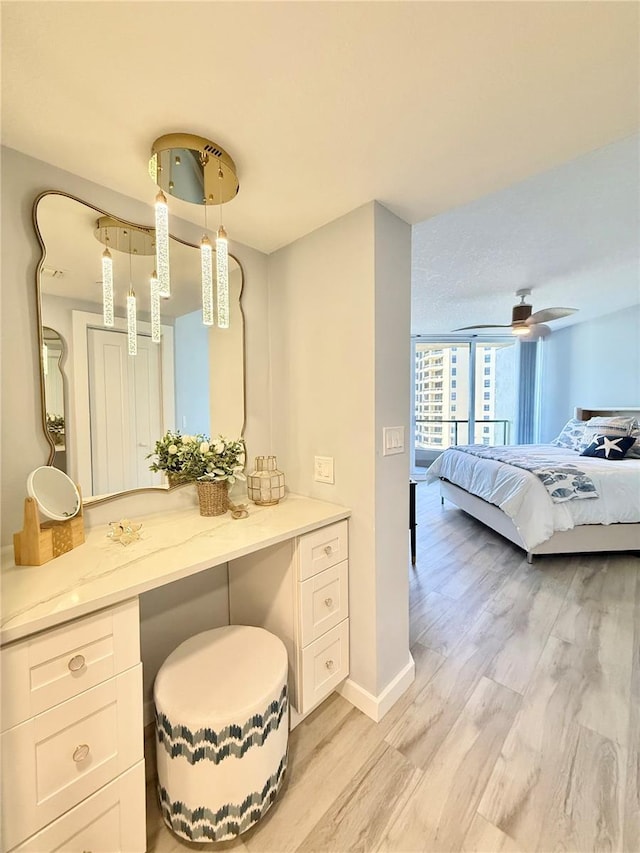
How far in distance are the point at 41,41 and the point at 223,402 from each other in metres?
1.23

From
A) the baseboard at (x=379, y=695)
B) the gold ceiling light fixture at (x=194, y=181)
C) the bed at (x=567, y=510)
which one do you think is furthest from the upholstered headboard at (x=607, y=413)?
the gold ceiling light fixture at (x=194, y=181)

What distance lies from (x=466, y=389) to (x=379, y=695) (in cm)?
572

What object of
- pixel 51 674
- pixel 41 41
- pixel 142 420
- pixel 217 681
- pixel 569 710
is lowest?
pixel 569 710

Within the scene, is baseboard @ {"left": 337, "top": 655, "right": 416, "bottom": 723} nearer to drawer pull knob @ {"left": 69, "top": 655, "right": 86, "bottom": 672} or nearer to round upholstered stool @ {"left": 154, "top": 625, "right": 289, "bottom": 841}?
round upholstered stool @ {"left": 154, "top": 625, "right": 289, "bottom": 841}

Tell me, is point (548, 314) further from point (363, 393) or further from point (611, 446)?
point (363, 393)

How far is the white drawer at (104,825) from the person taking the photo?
798 millimetres

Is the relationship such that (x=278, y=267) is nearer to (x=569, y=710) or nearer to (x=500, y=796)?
(x=500, y=796)

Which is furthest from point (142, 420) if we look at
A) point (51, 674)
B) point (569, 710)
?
point (569, 710)

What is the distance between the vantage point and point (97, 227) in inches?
50.9

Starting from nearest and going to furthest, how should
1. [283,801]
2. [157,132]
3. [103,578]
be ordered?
[103,578], [157,132], [283,801]

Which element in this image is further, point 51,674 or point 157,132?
point 157,132

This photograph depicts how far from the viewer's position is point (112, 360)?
1353 millimetres

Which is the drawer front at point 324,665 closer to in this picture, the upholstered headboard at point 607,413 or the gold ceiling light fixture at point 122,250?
the gold ceiling light fixture at point 122,250

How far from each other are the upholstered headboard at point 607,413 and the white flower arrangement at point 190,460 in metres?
5.25
